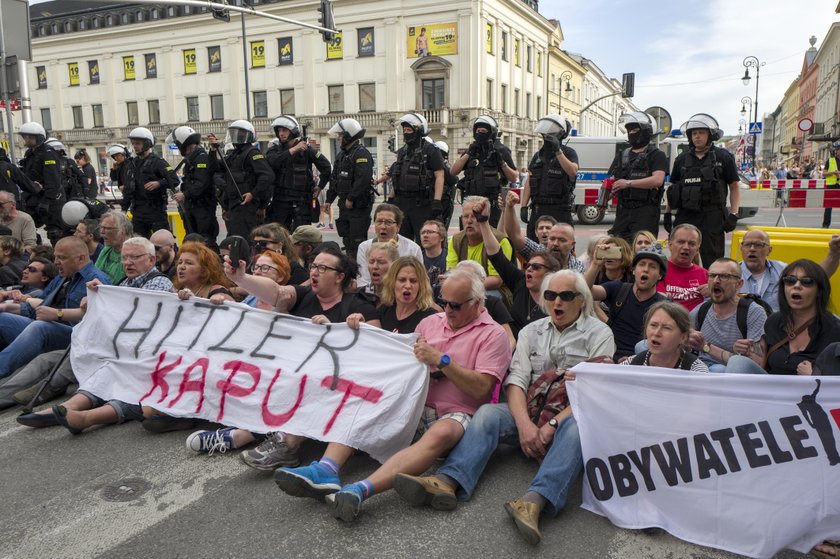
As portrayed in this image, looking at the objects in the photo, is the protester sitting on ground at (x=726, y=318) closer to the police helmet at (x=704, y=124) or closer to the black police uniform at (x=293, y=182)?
the police helmet at (x=704, y=124)

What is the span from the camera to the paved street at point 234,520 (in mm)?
2990

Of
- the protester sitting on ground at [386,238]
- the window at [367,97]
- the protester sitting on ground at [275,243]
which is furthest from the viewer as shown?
the window at [367,97]

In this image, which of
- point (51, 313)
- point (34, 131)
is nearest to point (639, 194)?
point (51, 313)

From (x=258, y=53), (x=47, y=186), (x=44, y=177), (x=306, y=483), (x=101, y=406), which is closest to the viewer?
(x=306, y=483)

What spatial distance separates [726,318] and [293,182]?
6342 millimetres

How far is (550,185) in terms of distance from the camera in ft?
25.1

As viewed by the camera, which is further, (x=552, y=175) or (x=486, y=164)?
(x=486, y=164)

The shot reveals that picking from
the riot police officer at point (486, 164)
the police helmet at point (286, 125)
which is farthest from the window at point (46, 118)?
the riot police officer at point (486, 164)

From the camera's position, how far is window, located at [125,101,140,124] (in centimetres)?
5334

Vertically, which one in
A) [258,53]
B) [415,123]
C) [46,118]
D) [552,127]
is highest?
[258,53]

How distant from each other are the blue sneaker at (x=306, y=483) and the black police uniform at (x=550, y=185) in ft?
16.3

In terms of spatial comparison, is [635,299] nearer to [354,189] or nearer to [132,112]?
[354,189]

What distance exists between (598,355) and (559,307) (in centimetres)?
35

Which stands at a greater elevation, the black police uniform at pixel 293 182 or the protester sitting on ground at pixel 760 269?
the black police uniform at pixel 293 182
